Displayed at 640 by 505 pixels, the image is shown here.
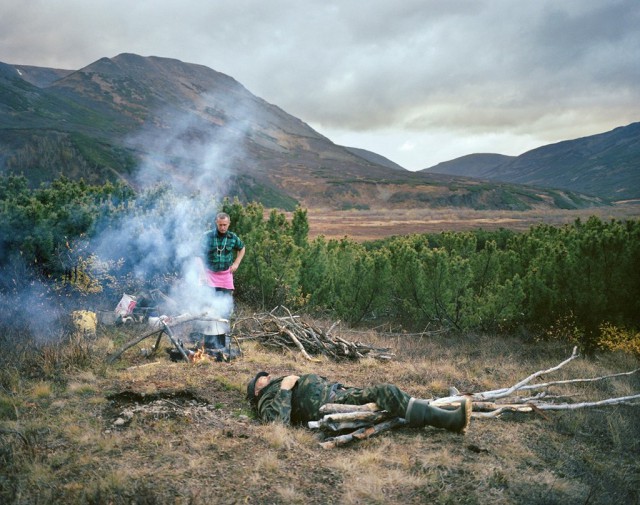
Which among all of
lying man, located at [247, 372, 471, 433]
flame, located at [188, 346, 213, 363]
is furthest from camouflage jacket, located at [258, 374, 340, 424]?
flame, located at [188, 346, 213, 363]

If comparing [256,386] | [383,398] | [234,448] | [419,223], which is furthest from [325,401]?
[419,223]

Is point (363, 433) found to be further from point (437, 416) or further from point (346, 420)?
point (437, 416)

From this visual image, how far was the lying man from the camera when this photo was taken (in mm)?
4285

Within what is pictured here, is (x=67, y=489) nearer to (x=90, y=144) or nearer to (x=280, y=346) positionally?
(x=280, y=346)

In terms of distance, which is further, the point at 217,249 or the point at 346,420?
the point at 217,249

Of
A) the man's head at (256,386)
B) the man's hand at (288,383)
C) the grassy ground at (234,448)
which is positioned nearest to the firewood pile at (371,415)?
the grassy ground at (234,448)

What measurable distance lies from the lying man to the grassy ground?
0.20 m

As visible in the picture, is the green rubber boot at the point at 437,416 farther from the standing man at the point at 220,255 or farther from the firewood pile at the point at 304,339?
the standing man at the point at 220,255

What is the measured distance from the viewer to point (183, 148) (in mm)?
76875

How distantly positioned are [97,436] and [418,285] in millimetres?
7423

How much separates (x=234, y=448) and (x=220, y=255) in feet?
11.3

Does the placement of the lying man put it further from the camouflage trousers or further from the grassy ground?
the grassy ground

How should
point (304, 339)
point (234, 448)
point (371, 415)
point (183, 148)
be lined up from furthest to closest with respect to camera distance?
1. point (183, 148)
2. point (304, 339)
3. point (371, 415)
4. point (234, 448)

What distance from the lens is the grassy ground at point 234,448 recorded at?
336 cm
